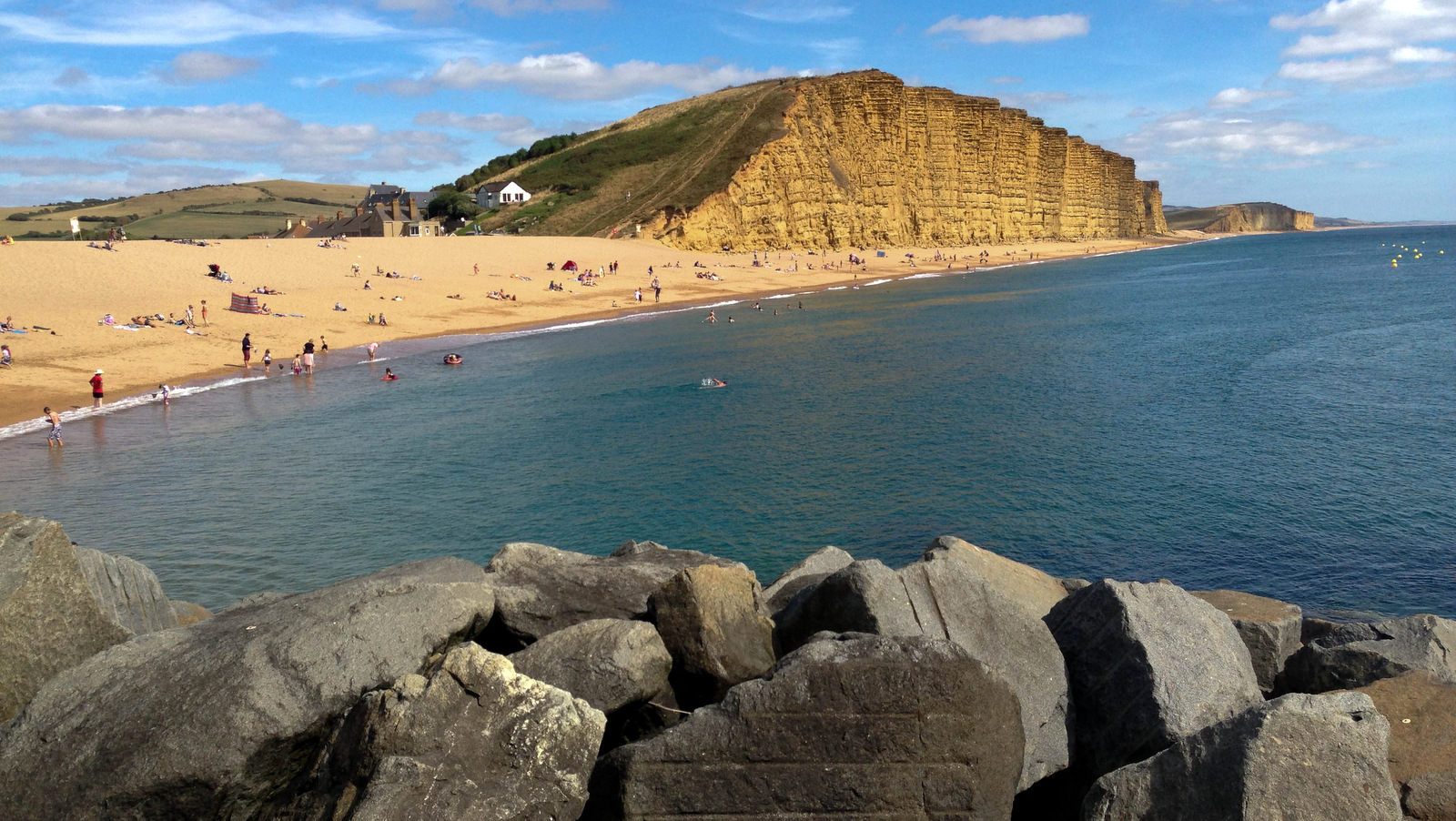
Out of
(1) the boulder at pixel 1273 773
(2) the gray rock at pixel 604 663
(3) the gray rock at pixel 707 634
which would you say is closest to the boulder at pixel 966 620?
(3) the gray rock at pixel 707 634

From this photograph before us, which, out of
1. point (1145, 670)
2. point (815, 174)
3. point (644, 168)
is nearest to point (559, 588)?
point (1145, 670)

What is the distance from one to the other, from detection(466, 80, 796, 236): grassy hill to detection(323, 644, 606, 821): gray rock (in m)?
84.0

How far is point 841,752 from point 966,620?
7.92ft

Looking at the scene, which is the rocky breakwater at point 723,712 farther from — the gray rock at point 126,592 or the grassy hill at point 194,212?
the grassy hill at point 194,212

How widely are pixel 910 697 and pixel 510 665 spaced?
2.62 meters

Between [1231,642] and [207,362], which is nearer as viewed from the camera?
[1231,642]

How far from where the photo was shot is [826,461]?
22.1 metres

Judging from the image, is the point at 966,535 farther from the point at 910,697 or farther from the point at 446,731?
the point at 446,731

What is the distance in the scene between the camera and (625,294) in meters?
65.1

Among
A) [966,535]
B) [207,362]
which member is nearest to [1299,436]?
[966,535]

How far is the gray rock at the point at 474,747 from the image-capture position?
5.43 metres

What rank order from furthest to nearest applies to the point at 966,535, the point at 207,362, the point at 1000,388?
1. the point at 207,362
2. the point at 1000,388
3. the point at 966,535

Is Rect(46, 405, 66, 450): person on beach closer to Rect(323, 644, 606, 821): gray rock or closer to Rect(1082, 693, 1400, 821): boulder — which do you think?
Rect(323, 644, 606, 821): gray rock

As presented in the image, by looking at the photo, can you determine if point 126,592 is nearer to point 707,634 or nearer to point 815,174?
point 707,634
